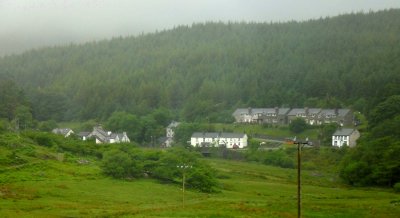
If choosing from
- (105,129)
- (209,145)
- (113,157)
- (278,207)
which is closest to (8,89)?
(105,129)

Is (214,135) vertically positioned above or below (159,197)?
above

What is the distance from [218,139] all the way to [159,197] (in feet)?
272

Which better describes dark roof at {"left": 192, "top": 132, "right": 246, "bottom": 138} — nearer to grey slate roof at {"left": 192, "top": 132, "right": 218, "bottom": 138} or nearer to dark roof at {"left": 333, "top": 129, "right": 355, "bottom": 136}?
grey slate roof at {"left": 192, "top": 132, "right": 218, "bottom": 138}

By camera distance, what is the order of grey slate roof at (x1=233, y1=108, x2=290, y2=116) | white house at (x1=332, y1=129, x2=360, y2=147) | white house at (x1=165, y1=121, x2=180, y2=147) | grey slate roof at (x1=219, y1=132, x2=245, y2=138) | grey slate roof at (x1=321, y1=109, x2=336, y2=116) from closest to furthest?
1. white house at (x1=332, y1=129, x2=360, y2=147)
2. grey slate roof at (x1=219, y1=132, x2=245, y2=138)
3. white house at (x1=165, y1=121, x2=180, y2=147)
4. grey slate roof at (x1=321, y1=109, x2=336, y2=116)
5. grey slate roof at (x1=233, y1=108, x2=290, y2=116)

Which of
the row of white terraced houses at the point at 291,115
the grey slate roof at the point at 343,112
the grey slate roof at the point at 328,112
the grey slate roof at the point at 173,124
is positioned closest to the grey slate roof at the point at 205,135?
the grey slate roof at the point at 173,124

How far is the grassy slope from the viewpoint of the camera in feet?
189

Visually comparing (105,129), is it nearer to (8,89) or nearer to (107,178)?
(8,89)

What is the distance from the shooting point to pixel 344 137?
140500 mm

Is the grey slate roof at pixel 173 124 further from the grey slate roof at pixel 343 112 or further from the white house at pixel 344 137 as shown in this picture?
the white house at pixel 344 137

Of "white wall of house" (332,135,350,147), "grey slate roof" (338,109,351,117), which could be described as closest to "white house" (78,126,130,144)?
"white wall of house" (332,135,350,147)

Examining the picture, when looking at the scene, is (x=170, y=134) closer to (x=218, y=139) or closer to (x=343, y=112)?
(x=218, y=139)

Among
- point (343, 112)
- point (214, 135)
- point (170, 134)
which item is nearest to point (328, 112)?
point (343, 112)

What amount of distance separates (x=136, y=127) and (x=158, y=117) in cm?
1717

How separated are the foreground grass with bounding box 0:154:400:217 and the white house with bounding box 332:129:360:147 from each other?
39170 millimetres
